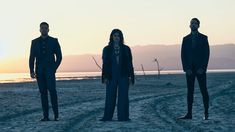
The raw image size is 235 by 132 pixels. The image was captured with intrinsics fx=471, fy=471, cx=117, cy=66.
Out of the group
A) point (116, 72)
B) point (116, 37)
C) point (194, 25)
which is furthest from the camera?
point (116, 72)

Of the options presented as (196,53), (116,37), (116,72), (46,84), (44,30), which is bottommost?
(46,84)

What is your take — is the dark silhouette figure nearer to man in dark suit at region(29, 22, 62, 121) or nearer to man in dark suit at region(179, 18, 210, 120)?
man in dark suit at region(29, 22, 62, 121)

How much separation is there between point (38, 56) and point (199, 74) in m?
3.66

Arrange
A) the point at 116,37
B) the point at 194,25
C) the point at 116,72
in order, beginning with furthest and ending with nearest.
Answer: the point at 116,72
the point at 116,37
the point at 194,25

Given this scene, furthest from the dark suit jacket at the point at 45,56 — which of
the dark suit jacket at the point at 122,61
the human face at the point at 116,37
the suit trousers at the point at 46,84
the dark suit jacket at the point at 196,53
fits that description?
the dark suit jacket at the point at 196,53

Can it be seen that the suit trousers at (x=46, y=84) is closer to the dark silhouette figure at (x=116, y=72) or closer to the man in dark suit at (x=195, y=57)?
the dark silhouette figure at (x=116, y=72)

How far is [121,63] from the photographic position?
1084cm

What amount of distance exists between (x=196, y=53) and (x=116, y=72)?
6.13ft

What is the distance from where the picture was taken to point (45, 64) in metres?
10.6

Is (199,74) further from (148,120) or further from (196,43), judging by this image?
(148,120)

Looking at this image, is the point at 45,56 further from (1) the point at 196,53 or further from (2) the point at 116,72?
(1) the point at 196,53

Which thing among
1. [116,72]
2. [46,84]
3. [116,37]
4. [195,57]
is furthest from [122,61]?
[46,84]

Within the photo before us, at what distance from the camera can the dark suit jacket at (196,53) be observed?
34.7 feet

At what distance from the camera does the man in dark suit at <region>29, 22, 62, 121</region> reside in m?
10.6
